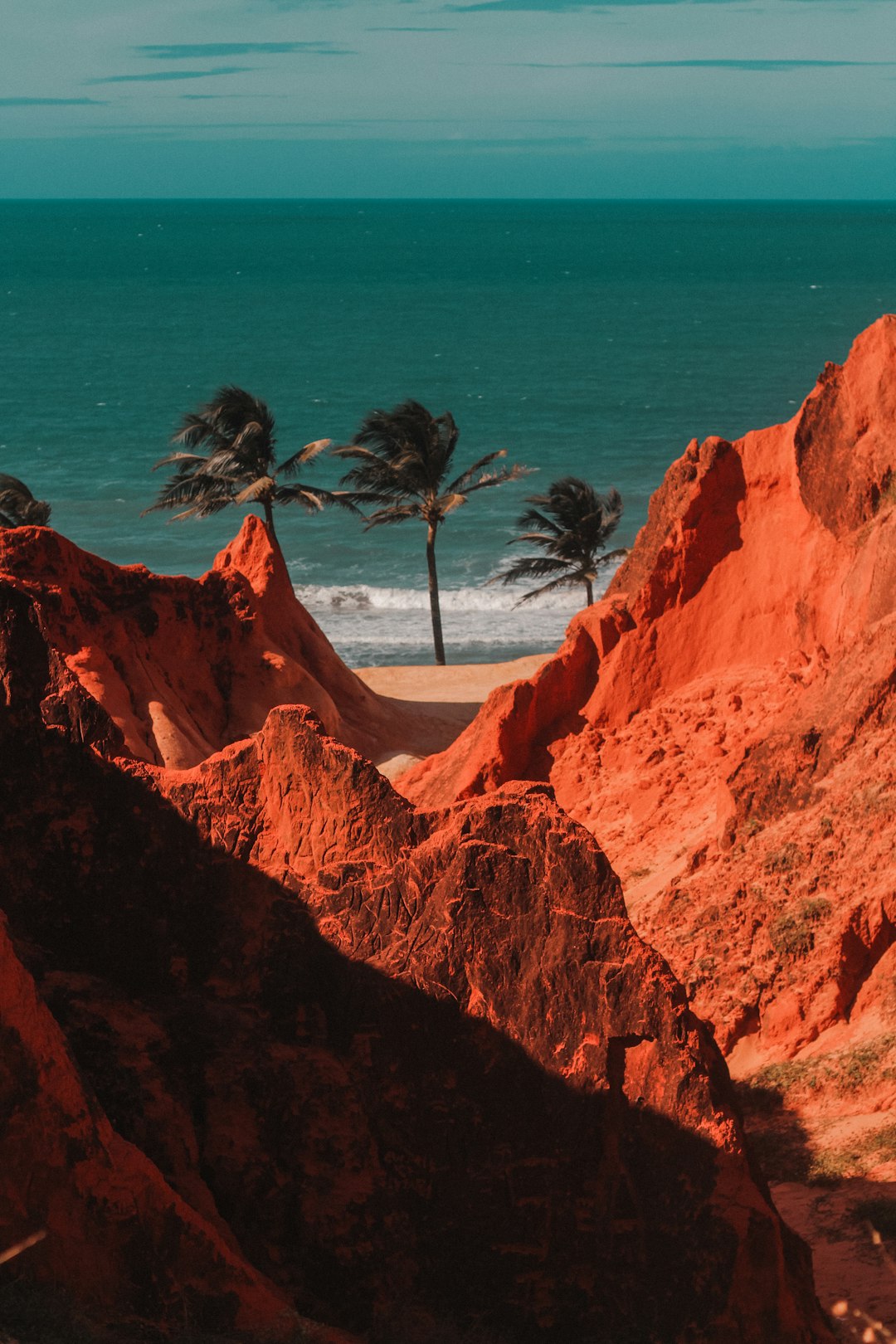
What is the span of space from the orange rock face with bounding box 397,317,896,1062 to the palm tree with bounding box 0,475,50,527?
17.6 m

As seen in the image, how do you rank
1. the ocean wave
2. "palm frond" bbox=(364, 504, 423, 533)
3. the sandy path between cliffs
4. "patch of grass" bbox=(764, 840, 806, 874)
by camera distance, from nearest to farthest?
"patch of grass" bbox=(764, 840, 806, 874), the sandy path between cliffs, "palm frond" bbox=(364, 504, 423, 533), the ocean wave

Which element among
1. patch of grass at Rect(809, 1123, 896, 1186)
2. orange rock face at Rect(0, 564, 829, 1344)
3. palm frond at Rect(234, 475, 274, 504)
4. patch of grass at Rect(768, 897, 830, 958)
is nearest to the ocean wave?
palm frond at Rect(234, 475, 274, 504)

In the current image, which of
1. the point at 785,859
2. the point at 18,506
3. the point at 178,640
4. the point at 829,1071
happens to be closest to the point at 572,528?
the point at 18,506

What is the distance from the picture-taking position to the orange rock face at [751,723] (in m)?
15.6

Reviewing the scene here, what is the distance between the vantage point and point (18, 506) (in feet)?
121

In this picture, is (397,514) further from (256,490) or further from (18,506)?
(18,506)

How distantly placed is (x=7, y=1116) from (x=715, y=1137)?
14.9 ft

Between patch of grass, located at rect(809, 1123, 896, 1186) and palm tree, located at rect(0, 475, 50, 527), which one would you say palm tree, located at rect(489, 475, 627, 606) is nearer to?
palm tree, located at rect(0, 475, 50, 527)

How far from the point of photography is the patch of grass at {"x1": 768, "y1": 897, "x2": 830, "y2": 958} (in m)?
15.3

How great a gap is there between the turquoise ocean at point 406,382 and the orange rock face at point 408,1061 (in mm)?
41789

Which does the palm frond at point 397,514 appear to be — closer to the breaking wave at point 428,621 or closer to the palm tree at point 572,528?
the palm tree at point 572,528

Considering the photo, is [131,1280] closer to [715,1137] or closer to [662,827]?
[715,1137]

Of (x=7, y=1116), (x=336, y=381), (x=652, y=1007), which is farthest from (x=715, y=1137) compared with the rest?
(x=336, y=381)

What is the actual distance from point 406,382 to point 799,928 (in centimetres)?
10768
